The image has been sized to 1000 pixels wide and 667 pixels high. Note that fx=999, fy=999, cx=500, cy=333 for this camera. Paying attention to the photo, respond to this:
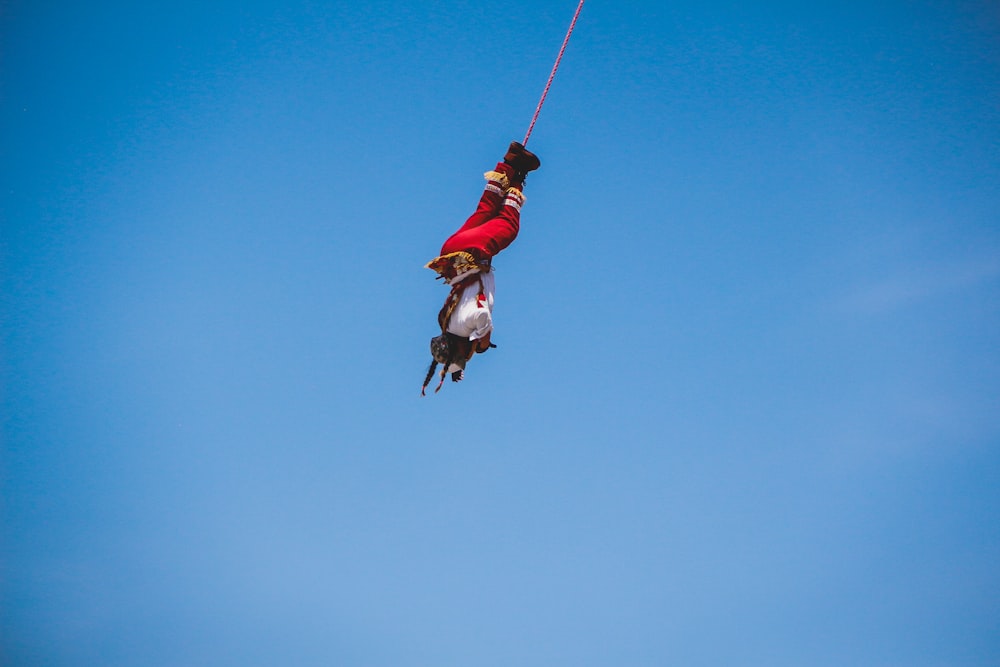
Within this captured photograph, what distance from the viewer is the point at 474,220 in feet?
25.8

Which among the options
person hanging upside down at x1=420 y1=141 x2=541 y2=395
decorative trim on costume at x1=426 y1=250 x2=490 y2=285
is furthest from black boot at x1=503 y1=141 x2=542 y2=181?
decorative trim on costume at x1=426 y1=250 x2=490 y2=285

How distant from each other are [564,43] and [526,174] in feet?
3.46

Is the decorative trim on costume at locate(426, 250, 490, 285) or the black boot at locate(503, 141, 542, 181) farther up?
the black boot at locate(503, 141, 542, 181)

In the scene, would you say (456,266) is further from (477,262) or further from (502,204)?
(502,204)

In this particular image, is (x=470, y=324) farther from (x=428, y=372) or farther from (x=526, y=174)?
(x=526, y=174)

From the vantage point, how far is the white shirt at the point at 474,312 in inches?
304

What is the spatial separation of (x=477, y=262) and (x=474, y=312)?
387mm

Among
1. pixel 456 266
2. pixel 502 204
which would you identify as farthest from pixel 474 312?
pixel 502 204

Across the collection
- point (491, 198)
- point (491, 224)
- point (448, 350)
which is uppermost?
point (491, 198)

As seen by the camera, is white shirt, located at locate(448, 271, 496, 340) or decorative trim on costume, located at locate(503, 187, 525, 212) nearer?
white shirt, located at locate(448, 271, 496, 340)

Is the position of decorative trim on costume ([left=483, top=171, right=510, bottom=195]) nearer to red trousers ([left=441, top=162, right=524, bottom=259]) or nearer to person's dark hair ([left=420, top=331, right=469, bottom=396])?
red trousers ([left=441, top=162, right=524, bottom=259])

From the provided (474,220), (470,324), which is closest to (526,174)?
(474,220)

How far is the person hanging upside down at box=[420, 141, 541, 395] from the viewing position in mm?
7656

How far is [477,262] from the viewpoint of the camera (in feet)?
25.0
